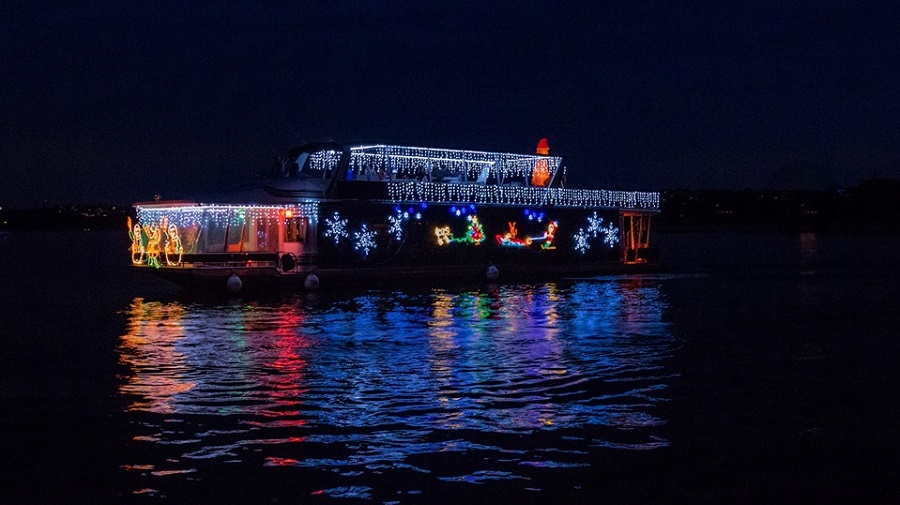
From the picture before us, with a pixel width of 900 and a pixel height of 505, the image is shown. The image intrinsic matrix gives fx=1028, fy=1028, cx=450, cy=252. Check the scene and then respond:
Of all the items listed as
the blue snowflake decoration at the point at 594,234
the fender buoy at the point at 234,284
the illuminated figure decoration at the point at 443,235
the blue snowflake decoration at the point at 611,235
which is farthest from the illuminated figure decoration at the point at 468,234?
the fender buoy at the point at 234,284

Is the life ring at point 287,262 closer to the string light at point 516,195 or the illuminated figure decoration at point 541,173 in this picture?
the string light at point 516,195

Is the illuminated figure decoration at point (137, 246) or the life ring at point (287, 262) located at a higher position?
the illuminated figure decoration at point (137, 246)

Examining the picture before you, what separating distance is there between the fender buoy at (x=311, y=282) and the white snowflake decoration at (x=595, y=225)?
46.4ft

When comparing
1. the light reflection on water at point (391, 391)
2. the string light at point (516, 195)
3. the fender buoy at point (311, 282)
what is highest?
the string light at point (516, 195)

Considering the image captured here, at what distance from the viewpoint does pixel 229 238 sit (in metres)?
35.1

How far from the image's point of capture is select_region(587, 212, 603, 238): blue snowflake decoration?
44.0 meters

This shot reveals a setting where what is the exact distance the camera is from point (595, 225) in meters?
44.2

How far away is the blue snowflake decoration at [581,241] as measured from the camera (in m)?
43.8

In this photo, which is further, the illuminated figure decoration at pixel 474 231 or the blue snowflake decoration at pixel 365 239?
the illuminated figure decoration at pixel 474 231

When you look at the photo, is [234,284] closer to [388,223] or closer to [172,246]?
[172,246]

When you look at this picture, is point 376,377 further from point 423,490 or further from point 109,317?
point 109,317

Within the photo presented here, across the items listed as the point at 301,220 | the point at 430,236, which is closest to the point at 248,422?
the point at 301,220

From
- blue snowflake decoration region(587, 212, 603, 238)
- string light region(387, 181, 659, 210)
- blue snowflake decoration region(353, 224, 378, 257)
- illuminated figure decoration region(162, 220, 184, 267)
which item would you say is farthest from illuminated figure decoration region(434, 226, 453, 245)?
illuminated figure decoration region(162, 220, 184, 267)

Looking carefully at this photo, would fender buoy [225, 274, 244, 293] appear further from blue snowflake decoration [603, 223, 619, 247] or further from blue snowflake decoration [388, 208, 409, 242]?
blue snowflake decoration [603, 223, 619, 247]
